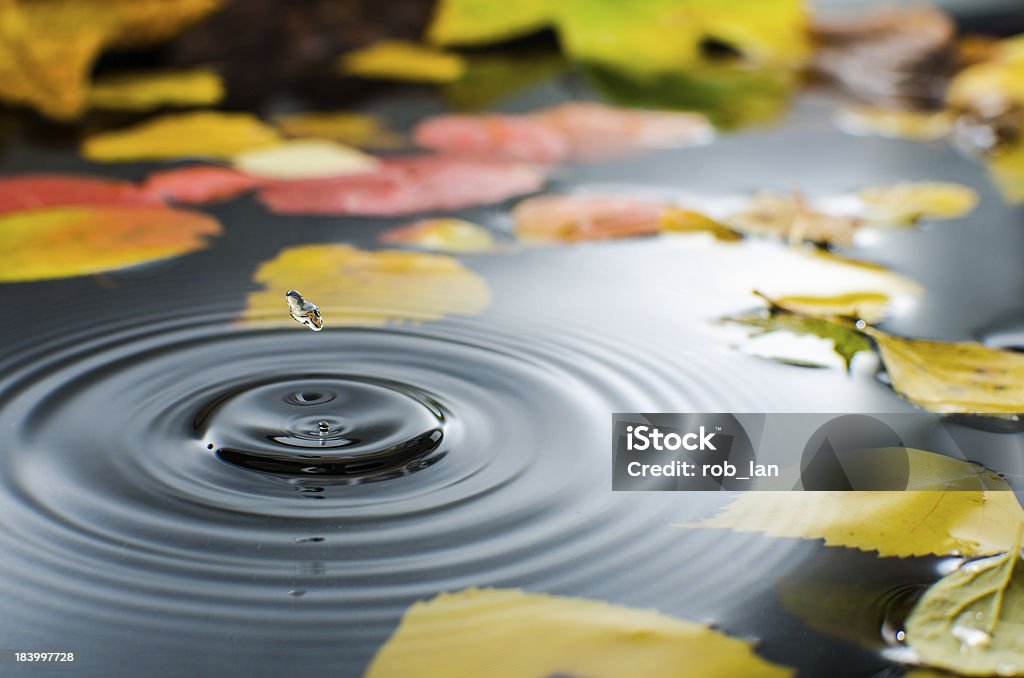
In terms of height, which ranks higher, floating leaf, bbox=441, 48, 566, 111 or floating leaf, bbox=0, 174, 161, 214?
floating leaf, bbox=441, 48, 566, 111

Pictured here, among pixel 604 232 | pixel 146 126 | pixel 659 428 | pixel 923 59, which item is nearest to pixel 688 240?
pixel 604 232

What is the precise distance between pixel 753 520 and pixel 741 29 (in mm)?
1239

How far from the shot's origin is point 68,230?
82 cm

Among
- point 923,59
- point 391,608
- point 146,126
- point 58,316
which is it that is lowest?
point 391,608

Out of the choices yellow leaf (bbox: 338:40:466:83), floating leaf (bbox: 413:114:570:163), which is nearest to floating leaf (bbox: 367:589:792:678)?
floating leaf (bbox: 413:114:570:163)

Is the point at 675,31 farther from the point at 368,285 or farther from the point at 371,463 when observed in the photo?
the point at 371,463

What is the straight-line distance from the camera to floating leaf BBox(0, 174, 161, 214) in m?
0.88

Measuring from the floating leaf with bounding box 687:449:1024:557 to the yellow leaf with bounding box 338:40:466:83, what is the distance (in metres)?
1.00

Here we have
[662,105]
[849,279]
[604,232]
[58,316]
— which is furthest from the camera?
[662,105]

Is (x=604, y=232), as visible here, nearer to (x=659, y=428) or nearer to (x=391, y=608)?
(x=659, y=428)

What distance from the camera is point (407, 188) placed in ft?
3.11

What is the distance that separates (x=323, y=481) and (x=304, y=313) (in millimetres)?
179

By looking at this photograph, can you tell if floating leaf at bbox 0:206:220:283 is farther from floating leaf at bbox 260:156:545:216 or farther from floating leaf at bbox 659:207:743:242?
floating leaf at bbox 659:207:743:242

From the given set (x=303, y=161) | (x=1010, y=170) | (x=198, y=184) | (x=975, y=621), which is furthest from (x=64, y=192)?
(x=1010, y=170)
